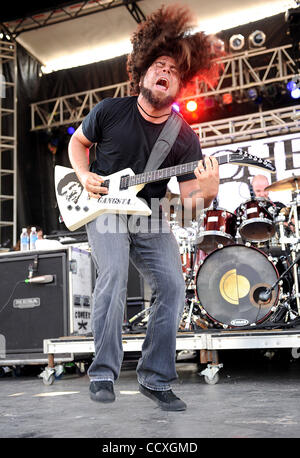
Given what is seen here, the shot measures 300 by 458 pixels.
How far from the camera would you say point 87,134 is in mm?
2598

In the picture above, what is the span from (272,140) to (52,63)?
6.06 metres

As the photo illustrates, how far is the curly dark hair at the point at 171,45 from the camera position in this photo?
106 inches

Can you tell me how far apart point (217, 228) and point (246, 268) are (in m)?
0.50

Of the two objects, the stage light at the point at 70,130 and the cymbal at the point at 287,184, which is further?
the stage light at the point at 70,130

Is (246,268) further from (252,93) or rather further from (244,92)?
(244,92)

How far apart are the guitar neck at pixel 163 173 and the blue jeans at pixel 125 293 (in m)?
0.20

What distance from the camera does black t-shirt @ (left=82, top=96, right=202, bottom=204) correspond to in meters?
2.54

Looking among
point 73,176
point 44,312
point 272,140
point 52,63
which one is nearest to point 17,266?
point 44,312

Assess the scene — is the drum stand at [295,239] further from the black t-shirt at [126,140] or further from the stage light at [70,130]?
the stage light at [70,130]

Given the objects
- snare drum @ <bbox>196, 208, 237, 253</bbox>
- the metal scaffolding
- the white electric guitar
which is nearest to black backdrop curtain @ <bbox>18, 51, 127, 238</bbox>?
the metal scaffolding

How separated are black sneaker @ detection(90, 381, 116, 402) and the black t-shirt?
947mm

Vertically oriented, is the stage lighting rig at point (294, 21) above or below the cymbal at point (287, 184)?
above

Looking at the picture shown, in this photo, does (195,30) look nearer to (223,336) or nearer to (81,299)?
(223,336)

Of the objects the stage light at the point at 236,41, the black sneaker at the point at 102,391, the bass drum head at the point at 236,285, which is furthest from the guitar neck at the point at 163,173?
the stage light at the point at 236,41
